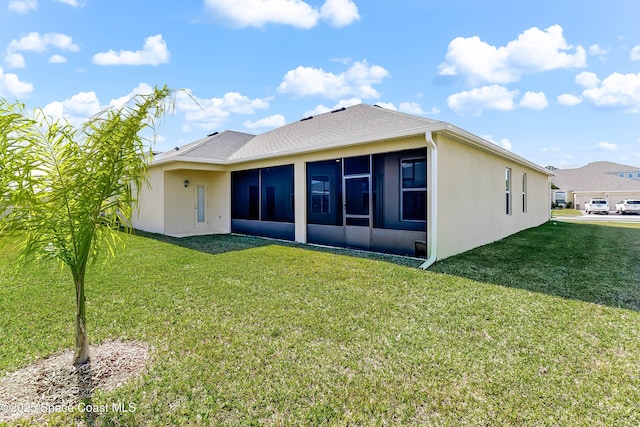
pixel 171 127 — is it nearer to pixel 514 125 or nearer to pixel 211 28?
pixel 211 28

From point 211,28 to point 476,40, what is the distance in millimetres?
9845

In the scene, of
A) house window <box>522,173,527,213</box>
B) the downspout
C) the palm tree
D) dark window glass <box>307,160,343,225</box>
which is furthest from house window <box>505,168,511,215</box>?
the palm tree

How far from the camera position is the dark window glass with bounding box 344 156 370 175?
9.05 m

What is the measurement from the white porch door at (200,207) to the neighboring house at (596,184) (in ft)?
117

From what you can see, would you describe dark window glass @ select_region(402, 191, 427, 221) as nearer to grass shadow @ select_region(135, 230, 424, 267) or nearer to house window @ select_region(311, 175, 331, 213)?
grass shadow @ select_region(135, 230, 424, 267)

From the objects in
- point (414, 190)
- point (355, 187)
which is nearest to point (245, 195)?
point (355, 187)

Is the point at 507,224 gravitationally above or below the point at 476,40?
below

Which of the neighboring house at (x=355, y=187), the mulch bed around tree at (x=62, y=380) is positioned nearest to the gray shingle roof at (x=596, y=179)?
the neighboring house at (x=355, y=187)

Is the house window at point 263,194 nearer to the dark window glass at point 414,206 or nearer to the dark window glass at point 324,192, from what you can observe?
the dark window glass at point 324,192

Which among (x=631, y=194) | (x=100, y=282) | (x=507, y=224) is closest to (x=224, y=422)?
(x=100, y=282)

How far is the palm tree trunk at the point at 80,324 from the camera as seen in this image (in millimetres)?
2916

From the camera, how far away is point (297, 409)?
8.14 feet

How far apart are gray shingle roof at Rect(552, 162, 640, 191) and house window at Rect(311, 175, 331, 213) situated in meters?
34.2

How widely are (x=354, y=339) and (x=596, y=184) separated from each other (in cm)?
4627
